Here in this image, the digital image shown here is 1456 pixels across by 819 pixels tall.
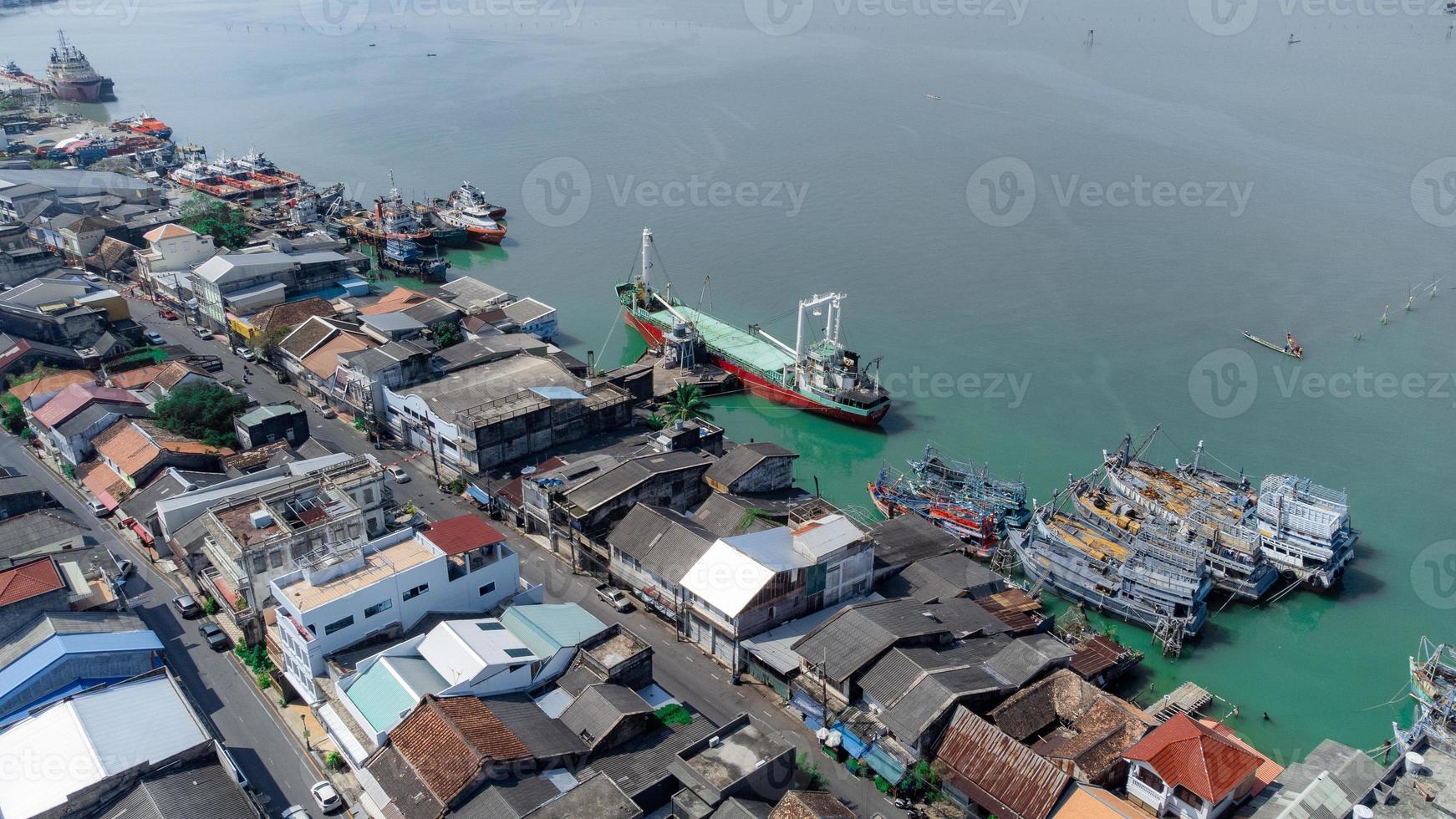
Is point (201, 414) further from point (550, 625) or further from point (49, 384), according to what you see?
point (550, 625)

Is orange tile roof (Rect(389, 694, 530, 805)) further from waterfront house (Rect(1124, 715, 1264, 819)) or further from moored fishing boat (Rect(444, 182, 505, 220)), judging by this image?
moored fishing boat (Rect(444, 182, 505, 220))

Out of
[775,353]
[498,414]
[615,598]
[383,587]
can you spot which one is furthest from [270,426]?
[775,353]

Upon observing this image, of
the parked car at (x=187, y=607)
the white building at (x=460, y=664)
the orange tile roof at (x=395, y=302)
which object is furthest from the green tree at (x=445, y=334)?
the white building at (x=460, y=664)

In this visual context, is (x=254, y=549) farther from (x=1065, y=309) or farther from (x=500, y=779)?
(x=1065, y=309)

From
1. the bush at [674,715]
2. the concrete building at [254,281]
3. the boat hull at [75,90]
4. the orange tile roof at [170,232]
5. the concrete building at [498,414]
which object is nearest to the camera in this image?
the bush at [674,715]

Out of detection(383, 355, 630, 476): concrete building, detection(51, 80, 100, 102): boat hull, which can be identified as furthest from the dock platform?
detection(51, 80, 100, 102): boat hull

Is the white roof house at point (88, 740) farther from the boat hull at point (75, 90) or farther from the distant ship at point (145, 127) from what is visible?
the boat hull at point (75, 90)
